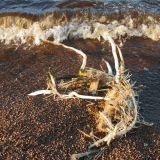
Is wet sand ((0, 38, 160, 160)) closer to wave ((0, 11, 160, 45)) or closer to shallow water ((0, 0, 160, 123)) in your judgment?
shallow water ((0, 0, 160, 123))

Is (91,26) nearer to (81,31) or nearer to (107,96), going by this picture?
(81,31)

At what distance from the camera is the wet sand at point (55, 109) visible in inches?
245

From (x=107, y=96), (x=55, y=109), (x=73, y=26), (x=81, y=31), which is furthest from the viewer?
(x=73, y=26)

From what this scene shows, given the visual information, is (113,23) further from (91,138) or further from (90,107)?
(91,138)

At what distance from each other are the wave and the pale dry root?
8.20ft

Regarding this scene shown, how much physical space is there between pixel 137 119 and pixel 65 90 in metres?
1.33

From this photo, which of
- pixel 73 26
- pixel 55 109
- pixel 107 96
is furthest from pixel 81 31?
pixel 107 96

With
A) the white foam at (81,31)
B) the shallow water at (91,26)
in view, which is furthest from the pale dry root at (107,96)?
the white foam at (81,31)

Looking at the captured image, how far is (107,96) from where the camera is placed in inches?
265

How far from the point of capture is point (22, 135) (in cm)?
643

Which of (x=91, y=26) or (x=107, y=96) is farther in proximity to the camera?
(x=91, y=26)

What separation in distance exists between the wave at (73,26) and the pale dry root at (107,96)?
250 centimetres

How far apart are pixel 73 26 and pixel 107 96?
373 cm

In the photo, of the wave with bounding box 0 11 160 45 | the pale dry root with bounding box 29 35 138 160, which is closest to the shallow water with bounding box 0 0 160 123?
the wave with bounding box 0 11 160 45
